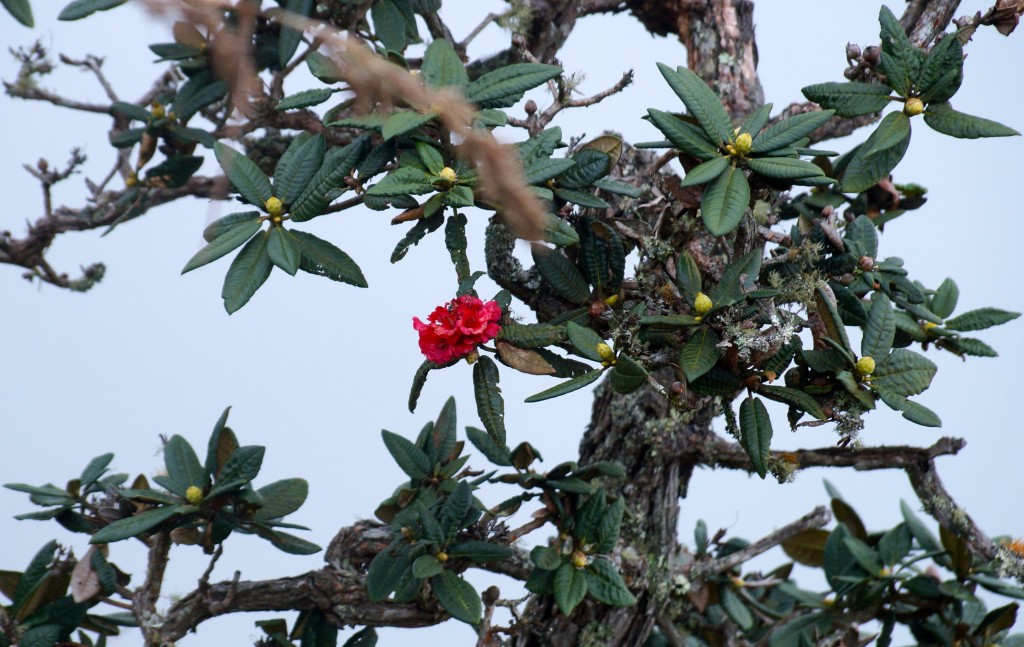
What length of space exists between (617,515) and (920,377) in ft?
1.58

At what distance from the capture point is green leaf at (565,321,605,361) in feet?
4.28

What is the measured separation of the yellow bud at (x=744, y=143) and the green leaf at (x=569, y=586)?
2.16 ft

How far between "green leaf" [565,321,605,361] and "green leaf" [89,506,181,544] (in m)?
0.65

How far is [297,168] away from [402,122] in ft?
0.67

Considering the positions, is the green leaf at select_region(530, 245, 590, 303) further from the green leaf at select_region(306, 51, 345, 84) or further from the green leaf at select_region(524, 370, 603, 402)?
the green leaf at select_region(306, 51, 345, 84)

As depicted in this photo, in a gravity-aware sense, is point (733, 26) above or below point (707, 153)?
above

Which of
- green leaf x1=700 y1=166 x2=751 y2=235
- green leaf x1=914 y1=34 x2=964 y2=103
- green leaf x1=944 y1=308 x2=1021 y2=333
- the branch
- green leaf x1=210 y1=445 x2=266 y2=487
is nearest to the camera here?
green leaf x1=700 y1=166 x2=751 y2=235

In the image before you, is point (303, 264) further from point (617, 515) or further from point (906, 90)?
point (906, 90)

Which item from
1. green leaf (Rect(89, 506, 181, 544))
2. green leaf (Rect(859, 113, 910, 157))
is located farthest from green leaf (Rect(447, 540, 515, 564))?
green leaf (Rect(859, 113, 910, 157))

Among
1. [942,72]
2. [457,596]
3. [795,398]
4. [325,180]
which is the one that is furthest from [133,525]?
[942,72]

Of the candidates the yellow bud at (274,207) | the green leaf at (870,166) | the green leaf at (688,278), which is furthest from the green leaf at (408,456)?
the green leaf at (870,166)

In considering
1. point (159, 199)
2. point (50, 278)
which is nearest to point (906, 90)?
point (159, 199)

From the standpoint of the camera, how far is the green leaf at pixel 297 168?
137 cm

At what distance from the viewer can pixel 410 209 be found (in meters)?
1.35
